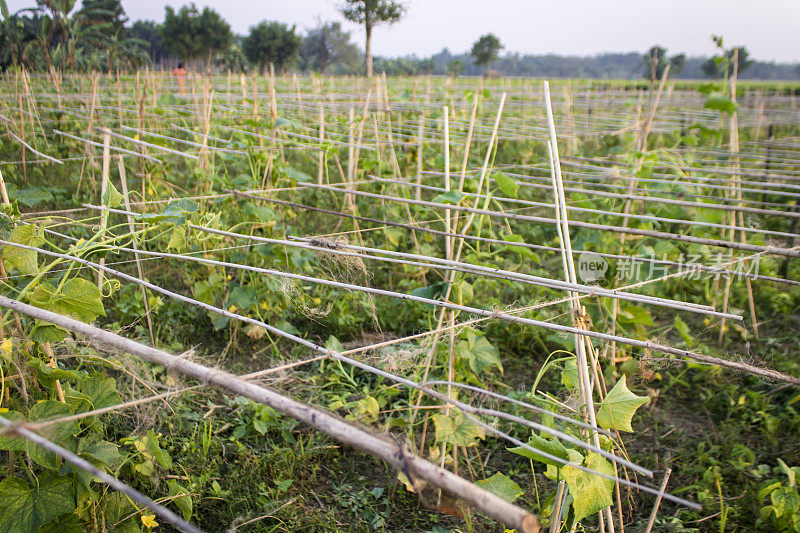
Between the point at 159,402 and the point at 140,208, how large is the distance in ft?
5.34

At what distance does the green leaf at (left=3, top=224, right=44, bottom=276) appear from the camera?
157 centimetres

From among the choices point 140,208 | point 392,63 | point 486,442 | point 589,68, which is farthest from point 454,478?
point 589,68

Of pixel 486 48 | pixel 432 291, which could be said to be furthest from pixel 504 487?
pixel 486 48

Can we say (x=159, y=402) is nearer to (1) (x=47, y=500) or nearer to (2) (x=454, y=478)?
(1) (x=47, y=500)

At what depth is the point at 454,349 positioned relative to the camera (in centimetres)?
196

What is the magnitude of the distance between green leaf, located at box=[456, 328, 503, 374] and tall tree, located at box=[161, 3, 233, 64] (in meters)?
35.4

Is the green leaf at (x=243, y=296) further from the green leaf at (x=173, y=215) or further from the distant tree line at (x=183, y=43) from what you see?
the distant tree line at (x=183, y=43)

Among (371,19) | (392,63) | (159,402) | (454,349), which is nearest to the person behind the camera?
(454,349)

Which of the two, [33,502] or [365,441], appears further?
[33,502]

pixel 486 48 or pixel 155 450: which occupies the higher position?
pixel 486 48

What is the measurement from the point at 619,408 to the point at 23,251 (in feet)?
5.91

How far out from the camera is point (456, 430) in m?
→ 1.60

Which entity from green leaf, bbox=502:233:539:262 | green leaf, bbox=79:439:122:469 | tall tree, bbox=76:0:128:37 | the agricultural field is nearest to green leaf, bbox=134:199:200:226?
the agricultural field

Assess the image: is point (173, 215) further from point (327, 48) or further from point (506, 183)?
point (327, 48)
